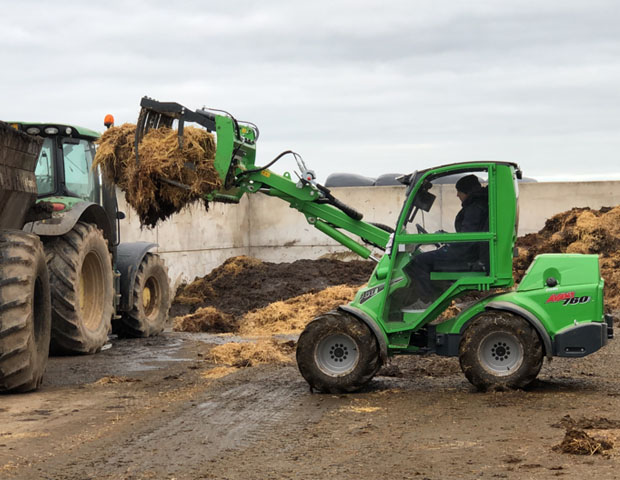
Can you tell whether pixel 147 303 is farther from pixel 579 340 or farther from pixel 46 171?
pixel 579 340

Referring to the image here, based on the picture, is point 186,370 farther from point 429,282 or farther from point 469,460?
point 469,460

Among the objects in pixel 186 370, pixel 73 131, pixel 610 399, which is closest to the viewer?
pixel 610 399

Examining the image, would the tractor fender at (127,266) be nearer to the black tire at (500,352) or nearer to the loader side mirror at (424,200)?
the loader side mirror at (424,200)

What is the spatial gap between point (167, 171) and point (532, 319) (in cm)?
401

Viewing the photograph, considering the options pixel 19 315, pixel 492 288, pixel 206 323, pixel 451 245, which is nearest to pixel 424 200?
pixel 451 245

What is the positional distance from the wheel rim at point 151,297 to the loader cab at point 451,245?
6.30 metres

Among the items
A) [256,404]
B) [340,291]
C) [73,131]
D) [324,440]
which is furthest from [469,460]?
[340,291]

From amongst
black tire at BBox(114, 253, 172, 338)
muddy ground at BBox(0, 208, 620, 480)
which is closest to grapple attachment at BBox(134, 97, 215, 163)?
muddy ground at BBox(0, 208, 620, 480)

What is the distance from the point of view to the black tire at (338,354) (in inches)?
338

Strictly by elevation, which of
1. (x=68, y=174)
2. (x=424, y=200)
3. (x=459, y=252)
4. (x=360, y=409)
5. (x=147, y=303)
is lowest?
(x=360, y=409)

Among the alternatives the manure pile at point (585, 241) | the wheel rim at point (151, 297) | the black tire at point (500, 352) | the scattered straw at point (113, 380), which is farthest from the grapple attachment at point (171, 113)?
the manure pile at point (585, 241)

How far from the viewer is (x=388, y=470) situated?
565 cm

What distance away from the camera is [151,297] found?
48.0 ft

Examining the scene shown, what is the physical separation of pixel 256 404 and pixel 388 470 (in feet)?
8.35
